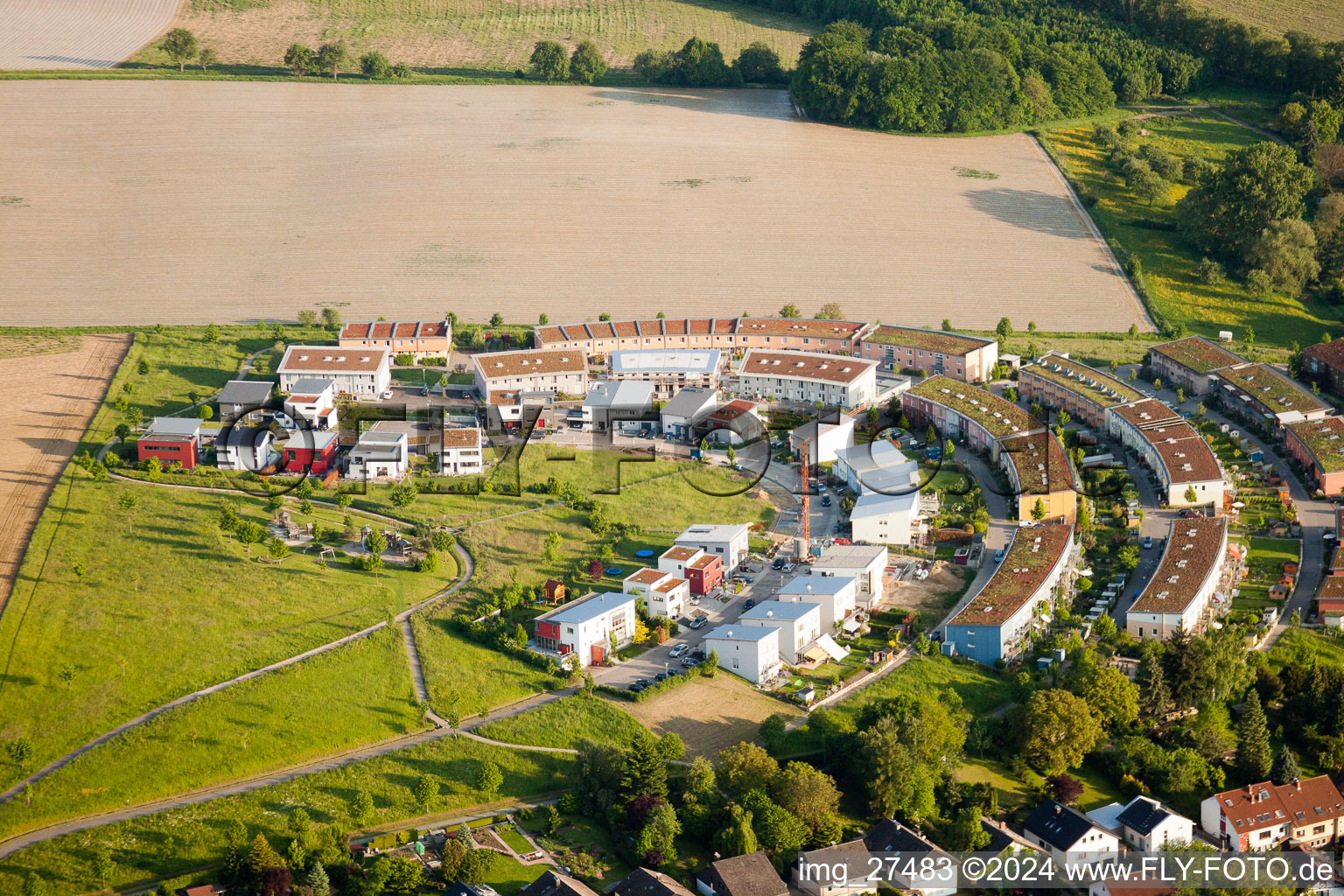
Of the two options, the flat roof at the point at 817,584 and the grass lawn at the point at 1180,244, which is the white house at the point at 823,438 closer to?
the flat roof at the point at 817,584

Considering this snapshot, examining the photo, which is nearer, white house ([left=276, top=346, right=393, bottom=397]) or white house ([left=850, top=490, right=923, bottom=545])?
white house ([left=850, top=490, right=923, bottom=545])

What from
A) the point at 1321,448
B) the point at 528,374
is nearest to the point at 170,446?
the point at 528,374

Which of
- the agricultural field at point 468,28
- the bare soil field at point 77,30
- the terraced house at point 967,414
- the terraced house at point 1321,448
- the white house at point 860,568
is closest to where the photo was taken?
the white house at point 860,568

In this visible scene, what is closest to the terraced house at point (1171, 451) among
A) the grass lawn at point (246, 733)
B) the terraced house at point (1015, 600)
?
the terraced house at point (1015, 600)

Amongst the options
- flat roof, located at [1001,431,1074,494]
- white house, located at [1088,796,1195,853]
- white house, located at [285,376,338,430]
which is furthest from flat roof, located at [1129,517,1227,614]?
white house, located at [285,376,338,430]

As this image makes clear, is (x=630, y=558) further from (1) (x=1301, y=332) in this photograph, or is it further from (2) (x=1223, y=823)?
(1) (x=1301, y=332)

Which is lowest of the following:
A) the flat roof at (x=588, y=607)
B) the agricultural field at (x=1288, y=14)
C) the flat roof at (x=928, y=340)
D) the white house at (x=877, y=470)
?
the flat roof at (x=588, y=607)

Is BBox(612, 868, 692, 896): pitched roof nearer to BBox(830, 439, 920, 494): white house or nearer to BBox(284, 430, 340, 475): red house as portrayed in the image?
BBox(830, 439, 920, 494): white house
